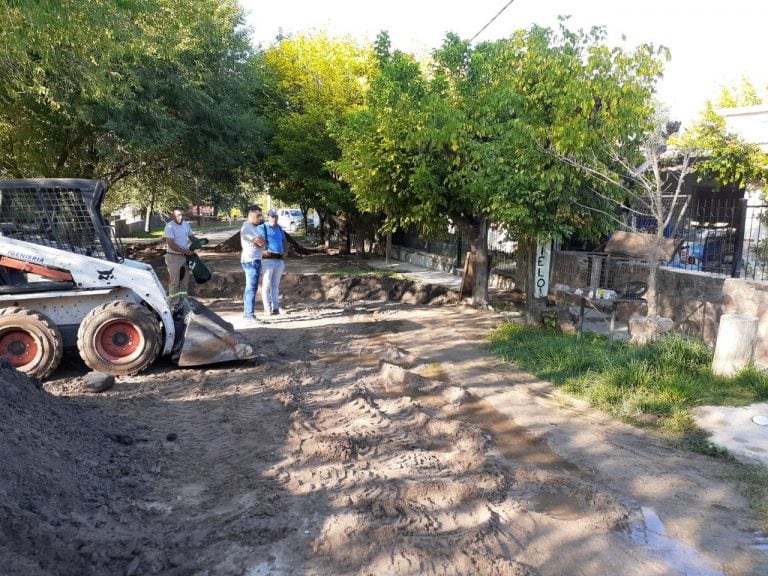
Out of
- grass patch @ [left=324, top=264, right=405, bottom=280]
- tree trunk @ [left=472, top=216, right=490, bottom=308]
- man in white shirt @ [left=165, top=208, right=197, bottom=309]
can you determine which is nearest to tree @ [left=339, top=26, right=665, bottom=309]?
tree trunk @ [left=472, top=216, right=490, bottom=308]

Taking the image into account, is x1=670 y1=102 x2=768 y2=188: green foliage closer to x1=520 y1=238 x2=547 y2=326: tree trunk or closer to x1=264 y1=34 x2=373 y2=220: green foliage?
x1=520 y1=238 x2=547 y2=326: tree trunk

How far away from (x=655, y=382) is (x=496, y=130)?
4.53m

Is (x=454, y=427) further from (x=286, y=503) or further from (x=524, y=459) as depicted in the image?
(x=286, y=503)

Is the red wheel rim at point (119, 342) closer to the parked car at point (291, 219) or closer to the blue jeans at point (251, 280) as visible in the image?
the blue jeans at point (251, 280)

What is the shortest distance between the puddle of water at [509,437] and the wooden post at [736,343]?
2.63 m

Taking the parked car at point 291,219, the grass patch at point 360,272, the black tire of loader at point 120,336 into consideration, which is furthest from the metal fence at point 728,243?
the parked car at point 291,219

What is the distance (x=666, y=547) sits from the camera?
12.6 feet

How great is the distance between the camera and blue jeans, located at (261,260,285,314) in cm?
1076

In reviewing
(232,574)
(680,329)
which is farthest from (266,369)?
(680,329)

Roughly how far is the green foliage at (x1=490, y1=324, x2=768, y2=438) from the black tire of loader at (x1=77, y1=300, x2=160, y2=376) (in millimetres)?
4523

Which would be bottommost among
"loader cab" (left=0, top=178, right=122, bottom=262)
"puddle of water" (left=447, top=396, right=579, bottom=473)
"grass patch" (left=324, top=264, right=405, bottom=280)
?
"puddle of water" (left=447, top=396, right=579, bottom=473)

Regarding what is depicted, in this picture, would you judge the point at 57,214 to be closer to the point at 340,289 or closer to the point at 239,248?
the point at 340,289

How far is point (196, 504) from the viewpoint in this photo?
4207 millimetres

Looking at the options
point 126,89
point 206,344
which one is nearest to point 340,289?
point 126,89
